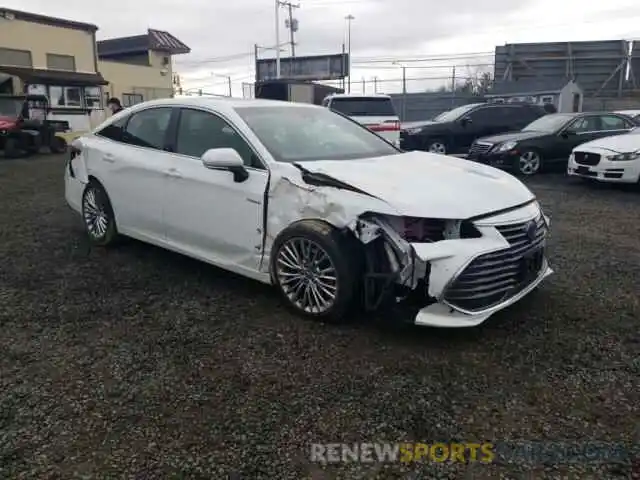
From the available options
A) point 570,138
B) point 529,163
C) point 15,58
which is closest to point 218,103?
point 529,163

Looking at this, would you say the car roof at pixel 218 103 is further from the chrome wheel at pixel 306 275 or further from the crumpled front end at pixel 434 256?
the chrome wheel at pixel 306 275

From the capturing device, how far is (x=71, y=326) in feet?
11.4

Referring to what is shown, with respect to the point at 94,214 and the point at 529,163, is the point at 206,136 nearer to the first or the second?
the point at 94,214

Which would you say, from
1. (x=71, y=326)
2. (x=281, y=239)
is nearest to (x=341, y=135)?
(x=281, y=239)

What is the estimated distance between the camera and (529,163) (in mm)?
10594

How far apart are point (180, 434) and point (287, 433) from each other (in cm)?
47

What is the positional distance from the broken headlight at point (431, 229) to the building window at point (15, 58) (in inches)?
948

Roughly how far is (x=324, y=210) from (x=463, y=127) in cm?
1114

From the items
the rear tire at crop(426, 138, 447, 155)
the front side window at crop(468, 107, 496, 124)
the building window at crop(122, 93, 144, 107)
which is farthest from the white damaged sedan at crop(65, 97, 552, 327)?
the building window at crop(122, 93, 144, 107)

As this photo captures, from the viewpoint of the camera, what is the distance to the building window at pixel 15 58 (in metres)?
21.9

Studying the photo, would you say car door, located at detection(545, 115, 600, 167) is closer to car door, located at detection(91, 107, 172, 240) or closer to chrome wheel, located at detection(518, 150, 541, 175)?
chrome wheel, located at detection(518, 150, 541, 175)

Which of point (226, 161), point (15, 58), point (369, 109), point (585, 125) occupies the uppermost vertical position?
point (15, 58)

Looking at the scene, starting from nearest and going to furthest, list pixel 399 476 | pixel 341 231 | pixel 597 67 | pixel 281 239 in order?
pixel 399 476, pixel 341 231, pixel 281 239, pixel 597 67

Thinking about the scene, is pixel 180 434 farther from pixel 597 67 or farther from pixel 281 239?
pixel 597 67
